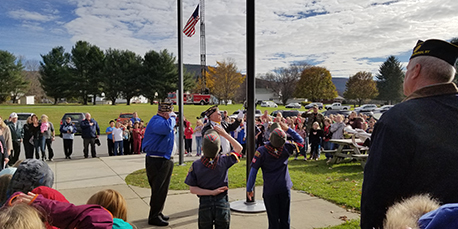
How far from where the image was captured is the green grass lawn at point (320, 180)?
22.6 ft

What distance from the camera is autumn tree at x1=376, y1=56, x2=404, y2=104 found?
241 feet

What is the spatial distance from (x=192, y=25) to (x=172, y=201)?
23.9 ft

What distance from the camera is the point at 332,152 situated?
11555 millimetres

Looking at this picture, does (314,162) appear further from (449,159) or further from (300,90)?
(300,90)

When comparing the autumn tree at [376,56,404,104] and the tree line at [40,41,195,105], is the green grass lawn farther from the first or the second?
the autumn tree at [376,56,404,104]

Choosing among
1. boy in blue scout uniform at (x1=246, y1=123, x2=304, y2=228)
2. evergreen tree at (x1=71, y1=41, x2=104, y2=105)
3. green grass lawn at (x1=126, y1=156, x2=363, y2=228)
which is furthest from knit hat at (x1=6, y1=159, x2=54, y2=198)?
evergreen tree at (x1=71, y1=41, x2=104, y2=105)

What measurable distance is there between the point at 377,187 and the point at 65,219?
173 centimetres

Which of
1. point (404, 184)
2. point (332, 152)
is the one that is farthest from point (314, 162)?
point (404, 184)

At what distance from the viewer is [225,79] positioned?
63688 millimetres

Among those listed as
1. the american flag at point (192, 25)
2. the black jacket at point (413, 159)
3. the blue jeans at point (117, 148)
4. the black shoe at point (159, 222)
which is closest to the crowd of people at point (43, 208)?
the black jacket at point (413, 159)

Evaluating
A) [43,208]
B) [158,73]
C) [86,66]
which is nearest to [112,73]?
[86,66]

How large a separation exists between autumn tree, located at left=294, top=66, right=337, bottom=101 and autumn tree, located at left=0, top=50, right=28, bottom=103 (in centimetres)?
5930

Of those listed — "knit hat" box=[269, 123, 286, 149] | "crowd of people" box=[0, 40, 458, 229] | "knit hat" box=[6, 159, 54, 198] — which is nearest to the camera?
"crowd of people" box=[0, 40, 458, 229]

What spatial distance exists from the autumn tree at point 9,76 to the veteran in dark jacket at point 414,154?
64958 millimetres
